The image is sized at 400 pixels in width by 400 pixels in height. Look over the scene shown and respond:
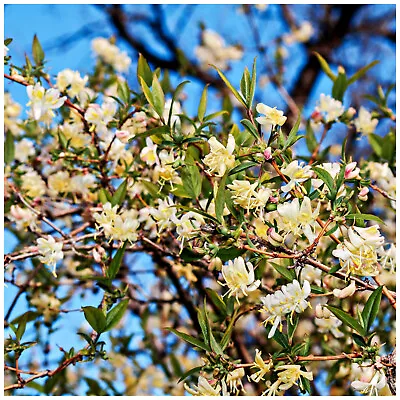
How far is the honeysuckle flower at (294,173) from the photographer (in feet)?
2.97

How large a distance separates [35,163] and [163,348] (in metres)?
1.03

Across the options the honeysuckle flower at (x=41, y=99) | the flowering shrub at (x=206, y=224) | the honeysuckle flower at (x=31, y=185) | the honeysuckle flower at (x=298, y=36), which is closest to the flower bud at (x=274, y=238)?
the flowering shrub at (x=206, y=224)

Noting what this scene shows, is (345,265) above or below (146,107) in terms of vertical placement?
below

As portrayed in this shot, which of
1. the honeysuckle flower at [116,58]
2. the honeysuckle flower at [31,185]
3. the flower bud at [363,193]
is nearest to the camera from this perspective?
the flower bud at [363,193]

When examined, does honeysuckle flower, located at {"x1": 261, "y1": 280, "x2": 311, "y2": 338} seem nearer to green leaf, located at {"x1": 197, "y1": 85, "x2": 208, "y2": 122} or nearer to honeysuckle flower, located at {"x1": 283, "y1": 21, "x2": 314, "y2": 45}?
green leaf, located at {"x1": 197, "y1": 85, "x2": 208, "y2": 122}

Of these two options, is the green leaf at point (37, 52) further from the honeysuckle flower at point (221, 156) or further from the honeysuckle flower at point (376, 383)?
the honeysuckle flower at point (376, 383)

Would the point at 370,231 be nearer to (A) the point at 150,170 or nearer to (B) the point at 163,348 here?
(A) the point at 150,170

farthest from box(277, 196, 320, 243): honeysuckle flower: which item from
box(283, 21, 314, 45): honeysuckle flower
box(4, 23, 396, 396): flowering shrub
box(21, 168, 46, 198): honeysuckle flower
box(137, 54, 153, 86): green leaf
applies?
box(283, 21, 314, 45): honeysuckle flower

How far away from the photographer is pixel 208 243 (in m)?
0.94

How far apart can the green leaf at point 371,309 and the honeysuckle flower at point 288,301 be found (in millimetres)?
93

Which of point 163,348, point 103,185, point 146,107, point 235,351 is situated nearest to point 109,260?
point 103,185

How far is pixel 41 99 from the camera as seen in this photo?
131 centimetres

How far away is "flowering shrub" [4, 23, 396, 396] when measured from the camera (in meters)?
0.92

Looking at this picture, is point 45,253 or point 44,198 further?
point 44,198
